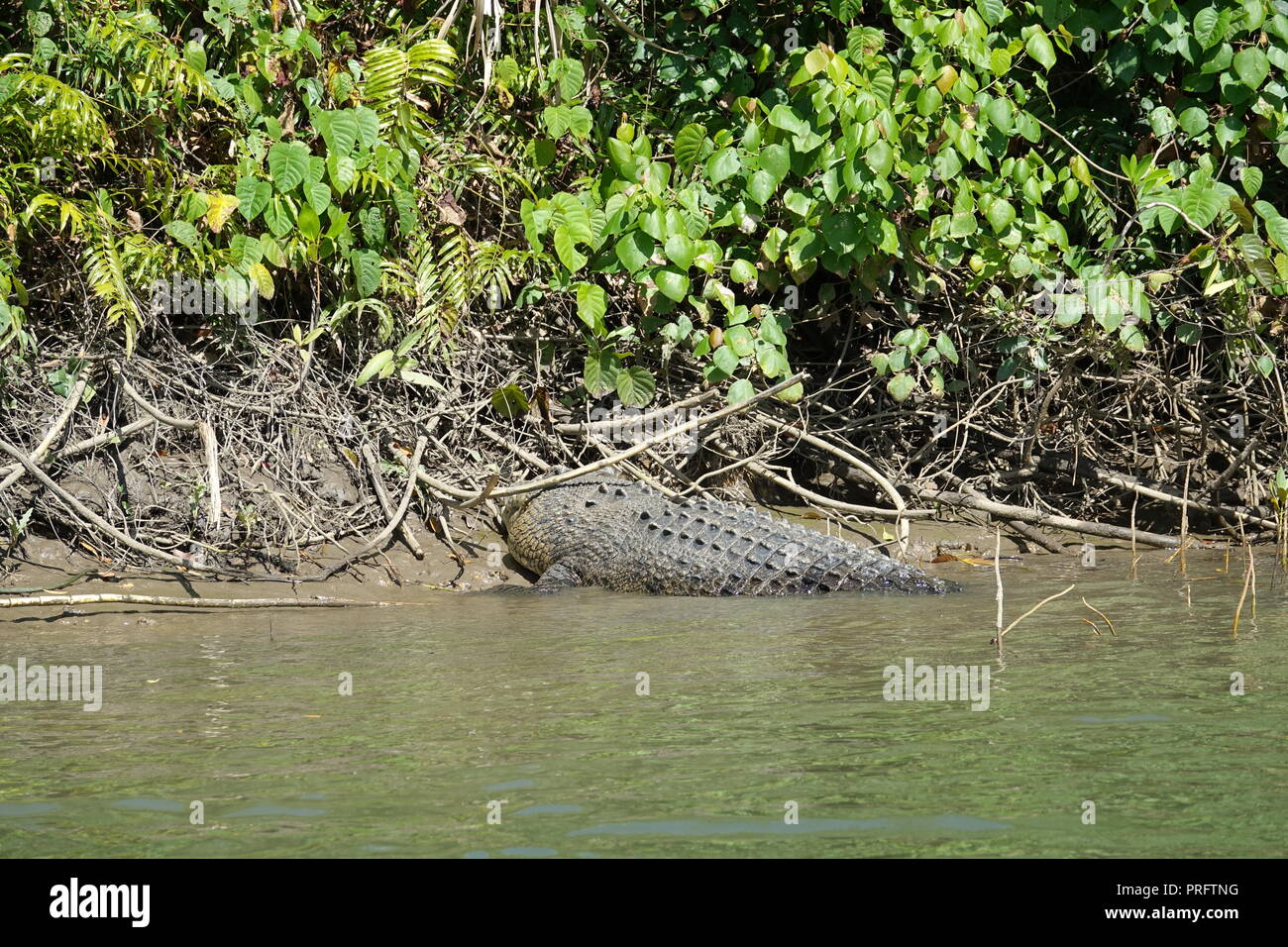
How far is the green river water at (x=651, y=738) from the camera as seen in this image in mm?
2779

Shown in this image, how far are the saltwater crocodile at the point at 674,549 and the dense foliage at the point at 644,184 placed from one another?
64 centimetres

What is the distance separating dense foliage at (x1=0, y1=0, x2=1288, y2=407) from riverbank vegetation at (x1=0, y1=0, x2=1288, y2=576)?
2 cm

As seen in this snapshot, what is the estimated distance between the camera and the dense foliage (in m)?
6.30

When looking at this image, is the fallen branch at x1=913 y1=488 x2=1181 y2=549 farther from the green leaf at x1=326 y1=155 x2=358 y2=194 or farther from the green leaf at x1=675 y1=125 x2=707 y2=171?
the green leaf at x1=326 y1=155 x2=358 y2=194

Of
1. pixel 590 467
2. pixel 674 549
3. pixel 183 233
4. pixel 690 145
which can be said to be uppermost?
pixel 690 145

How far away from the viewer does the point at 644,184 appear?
21.5 ft

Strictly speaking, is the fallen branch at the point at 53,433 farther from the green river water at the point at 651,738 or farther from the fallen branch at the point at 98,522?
the green river water at the point at 651,738

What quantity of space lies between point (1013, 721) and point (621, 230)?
3.62 m

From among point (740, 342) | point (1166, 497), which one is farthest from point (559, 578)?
point (1166, 497)

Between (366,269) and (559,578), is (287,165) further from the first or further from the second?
(559,578)

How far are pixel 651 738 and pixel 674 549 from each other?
2912 millimetres

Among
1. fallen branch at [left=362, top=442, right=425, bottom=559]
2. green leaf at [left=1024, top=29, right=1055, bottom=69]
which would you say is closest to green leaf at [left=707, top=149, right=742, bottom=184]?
green leaf at [left=1024, top=29, right=1055, bottom=69]

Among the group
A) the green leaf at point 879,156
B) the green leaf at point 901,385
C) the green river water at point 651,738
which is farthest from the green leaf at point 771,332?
the green river water at point 651,738

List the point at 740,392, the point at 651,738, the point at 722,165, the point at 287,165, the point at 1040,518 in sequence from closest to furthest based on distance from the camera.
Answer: the point at 651,738
the point at 287,165
the point at 722,165
the point at 740,392
the point at 1040,518
